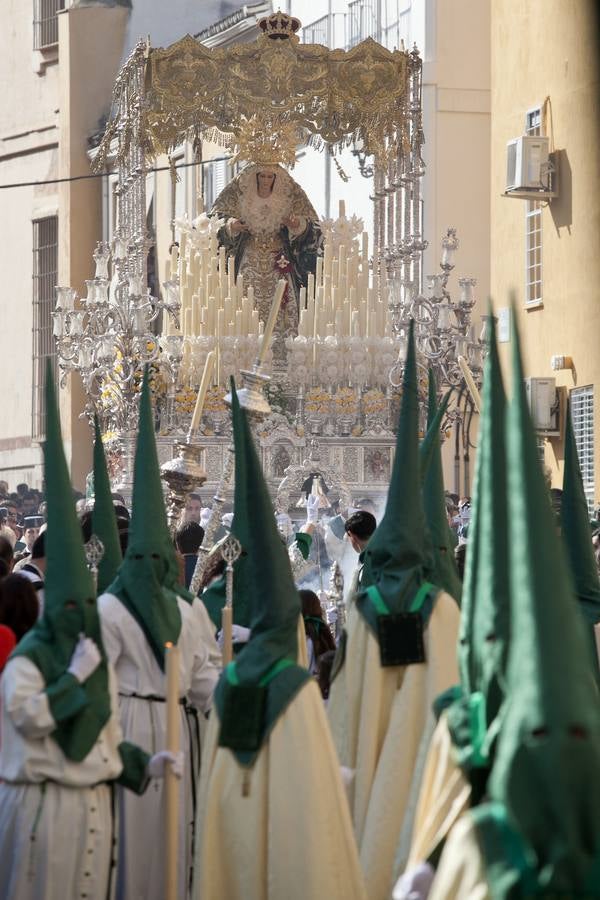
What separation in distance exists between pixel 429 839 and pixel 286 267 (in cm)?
1513

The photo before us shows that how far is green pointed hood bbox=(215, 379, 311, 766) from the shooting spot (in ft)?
18.4

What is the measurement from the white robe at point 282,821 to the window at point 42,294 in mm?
26095

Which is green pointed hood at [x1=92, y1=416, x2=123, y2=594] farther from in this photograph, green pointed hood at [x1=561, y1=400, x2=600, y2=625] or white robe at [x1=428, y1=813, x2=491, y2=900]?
white robe at [x1=428, y1=813, x2=491, y2=900]

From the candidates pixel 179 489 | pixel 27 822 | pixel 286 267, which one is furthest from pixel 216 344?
pixel 27 822

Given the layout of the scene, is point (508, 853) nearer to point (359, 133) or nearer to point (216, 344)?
point (216, 344)

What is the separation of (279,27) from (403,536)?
Result: 41.5 feet

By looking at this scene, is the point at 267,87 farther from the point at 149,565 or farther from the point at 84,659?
the point at 84,659

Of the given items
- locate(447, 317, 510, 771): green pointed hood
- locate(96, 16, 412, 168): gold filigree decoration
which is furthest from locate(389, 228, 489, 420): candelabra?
locate(447, 317, 510, 771): green pointed hood

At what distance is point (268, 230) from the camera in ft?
65.7

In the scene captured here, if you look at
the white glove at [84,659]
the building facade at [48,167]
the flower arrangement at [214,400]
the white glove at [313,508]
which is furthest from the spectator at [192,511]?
the building facade at [48,167]

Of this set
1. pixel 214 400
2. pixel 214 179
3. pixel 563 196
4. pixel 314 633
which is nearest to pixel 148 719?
pixel 314 633

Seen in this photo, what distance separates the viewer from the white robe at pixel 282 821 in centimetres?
557

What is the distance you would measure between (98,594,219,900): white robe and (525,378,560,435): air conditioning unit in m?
11.8

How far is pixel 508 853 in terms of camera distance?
3.72 meters
